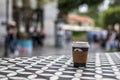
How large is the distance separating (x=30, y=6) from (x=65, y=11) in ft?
13.5

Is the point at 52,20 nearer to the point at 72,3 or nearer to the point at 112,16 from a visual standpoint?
the point at 72,3

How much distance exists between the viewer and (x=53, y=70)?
7.55m

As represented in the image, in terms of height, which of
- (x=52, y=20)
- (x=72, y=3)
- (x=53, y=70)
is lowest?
(x=53, y=70)

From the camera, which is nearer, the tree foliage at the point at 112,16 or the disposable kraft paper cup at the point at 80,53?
the disposable kraft paper cup at the point at 80,53

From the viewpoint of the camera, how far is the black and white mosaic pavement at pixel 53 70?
6770mm

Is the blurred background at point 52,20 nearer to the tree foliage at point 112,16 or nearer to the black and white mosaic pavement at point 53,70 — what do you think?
the tree foliage at point 112,16

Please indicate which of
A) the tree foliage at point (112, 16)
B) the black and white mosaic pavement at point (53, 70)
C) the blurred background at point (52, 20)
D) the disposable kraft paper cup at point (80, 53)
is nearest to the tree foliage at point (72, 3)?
the blurred background at point (52, 20)

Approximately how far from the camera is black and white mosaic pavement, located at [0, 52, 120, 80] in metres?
6.77

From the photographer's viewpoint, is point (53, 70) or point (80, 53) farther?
point (80, 53)

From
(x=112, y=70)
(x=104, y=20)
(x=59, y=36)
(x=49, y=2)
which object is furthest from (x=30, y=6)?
(x=112, y=70)

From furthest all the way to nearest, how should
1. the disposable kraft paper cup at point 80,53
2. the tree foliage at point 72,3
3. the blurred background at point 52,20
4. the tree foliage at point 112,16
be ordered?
1. the tree foliage at point 72,3
2. the tree foliage at point 112,16
3. the blurred background at point 52,20
4. the disposable kraft paper cup at point 80,53

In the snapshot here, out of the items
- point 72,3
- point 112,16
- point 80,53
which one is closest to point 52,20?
point 72,3

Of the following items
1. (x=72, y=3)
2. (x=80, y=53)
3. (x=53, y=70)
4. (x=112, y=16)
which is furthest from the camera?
(x=72, y=3)

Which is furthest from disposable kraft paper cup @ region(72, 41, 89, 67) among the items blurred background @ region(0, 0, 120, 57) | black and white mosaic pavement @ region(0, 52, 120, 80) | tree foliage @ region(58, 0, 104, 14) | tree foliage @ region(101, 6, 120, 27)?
tree foliage @ region(58, 0, 104, 14)
